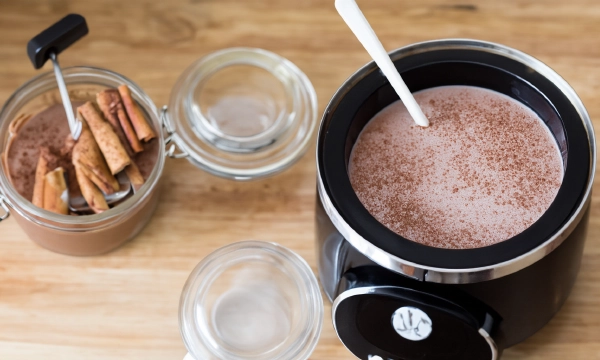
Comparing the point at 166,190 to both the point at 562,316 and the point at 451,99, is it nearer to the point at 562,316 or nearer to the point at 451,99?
the point at 451,99

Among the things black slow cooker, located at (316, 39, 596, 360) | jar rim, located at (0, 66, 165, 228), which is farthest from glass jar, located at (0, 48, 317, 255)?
black slow cooker, located at (316, 39, 596, 360)

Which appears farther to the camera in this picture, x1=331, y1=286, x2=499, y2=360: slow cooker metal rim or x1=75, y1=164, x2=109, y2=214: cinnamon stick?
x1=75, y1=164, x2=109, y2=214: cinnamon stick

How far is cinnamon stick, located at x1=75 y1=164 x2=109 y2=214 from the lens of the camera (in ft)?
3.15

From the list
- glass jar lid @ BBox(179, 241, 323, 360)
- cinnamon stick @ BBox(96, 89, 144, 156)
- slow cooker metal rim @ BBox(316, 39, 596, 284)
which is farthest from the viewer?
cinnamon stick @ BBox(96, 89, 144, 156)

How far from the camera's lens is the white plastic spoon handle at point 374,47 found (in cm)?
78

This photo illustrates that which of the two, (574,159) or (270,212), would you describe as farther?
(270,212)

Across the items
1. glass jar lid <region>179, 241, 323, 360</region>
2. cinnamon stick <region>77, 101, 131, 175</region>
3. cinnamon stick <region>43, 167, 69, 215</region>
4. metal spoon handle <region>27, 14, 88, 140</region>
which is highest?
metal spoon handle <region>27, 14, 88, 140</region>

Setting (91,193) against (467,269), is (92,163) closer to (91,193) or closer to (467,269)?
(91,193)

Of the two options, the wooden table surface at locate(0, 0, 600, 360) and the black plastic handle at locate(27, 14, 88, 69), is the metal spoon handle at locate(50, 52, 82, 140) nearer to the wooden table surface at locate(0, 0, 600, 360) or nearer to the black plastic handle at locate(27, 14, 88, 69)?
the black plastic handle at locate(27, 14, 88, 69)

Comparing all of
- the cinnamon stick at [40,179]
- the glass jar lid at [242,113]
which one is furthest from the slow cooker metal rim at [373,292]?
the cinnamon stick at [40,179]

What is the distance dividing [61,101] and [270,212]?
335 millimetres

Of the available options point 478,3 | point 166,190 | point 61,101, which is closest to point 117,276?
point 166,190

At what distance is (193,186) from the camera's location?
1.08m

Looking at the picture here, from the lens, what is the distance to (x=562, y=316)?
958mm
